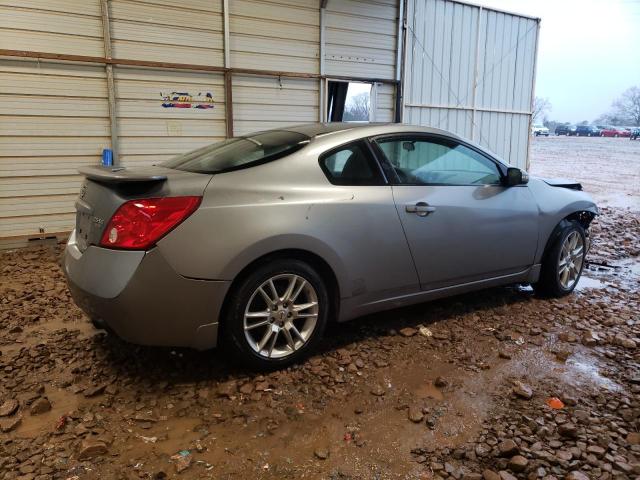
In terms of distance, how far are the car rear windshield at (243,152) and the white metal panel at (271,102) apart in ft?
14.9

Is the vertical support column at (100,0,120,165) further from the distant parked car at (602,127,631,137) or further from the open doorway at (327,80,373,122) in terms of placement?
the distant parked car at (602,127,631,137)

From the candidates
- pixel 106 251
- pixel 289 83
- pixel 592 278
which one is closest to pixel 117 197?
pixel 106 251

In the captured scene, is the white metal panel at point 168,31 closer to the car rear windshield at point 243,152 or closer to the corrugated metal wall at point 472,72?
the corrugated metal wall at point 472,72

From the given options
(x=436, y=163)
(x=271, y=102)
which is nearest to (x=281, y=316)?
(x=436, y=163)

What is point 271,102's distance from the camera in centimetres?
840

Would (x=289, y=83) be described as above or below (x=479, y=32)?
below

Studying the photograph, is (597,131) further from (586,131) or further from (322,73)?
(322,73)

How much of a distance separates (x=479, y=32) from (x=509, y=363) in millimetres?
9373

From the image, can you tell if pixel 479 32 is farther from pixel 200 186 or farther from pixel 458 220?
pixel 200 186

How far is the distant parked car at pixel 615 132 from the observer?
56156 millimetres

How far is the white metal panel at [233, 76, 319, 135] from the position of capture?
813 centimetres

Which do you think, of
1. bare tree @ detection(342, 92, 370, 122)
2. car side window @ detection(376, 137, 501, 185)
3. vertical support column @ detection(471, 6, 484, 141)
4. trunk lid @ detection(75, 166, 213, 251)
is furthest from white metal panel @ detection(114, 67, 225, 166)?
vertical support column @ detection(471, 6, 484, 141)

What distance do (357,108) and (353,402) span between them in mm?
7418

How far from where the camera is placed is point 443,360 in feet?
11.0
